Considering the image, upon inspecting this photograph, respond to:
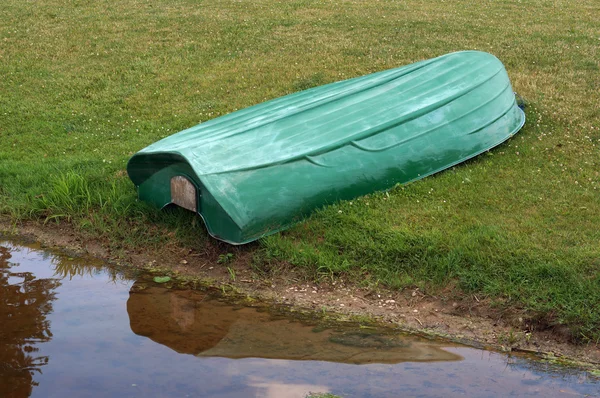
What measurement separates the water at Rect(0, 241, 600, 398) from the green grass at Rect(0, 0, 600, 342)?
745 millimetres

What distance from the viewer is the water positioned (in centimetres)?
457

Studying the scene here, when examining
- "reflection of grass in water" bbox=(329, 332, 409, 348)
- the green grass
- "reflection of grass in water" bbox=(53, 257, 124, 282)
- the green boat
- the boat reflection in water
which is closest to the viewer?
the boat reflection in water

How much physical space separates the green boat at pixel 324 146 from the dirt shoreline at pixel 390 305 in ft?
1.31

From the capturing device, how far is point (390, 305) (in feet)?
18.8

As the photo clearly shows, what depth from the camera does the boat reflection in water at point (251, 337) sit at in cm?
500

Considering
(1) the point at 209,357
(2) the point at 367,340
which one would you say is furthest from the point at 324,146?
(1) the point at 209,357

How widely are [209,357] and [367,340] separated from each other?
1.13m

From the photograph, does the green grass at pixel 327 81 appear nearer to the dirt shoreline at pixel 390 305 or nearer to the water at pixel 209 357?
the dirt shoreline at pixel 390 305

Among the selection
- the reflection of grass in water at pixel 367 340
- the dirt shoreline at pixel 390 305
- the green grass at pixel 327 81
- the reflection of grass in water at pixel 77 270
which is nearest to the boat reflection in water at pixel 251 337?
the reflection of grass in water at pixel 367 340

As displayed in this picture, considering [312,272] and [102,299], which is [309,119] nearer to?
[312,272]

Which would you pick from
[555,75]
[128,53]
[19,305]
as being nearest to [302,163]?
[19,305]

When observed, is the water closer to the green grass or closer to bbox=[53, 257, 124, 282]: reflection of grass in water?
bbox=[53, 257, 124, 282]: reflection of grass in water

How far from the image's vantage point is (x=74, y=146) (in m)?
8.81

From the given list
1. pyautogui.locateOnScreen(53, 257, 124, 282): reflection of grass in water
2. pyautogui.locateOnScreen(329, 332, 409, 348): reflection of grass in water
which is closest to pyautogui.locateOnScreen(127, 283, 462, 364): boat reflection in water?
pyautogui.locateOnScreen(329, 332, 409, 348): reflection of grass in water
